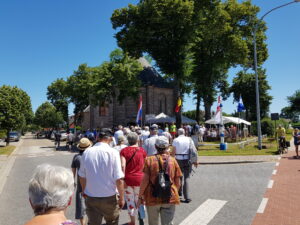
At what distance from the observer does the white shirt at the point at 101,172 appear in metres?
3.59

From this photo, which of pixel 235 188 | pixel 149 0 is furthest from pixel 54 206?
pixel 149 0

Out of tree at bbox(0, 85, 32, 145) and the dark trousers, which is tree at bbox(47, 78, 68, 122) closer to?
tree at bbox(0, 85, 32, 145)

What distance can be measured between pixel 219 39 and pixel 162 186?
1238 inches

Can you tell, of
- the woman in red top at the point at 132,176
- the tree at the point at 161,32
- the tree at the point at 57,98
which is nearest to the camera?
the woman in red top at the point at 132,176

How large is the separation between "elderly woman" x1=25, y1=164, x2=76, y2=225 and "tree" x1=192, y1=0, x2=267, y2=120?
93.4ft

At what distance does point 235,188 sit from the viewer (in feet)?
25.3

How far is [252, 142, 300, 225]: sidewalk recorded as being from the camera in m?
5.05

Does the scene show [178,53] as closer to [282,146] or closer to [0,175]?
[282,146]

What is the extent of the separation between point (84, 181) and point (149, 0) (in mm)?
25898

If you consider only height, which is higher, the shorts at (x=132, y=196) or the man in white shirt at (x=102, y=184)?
the man in white shirt at (x=102, y=184)

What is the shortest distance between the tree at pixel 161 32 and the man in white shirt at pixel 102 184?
24.0 m

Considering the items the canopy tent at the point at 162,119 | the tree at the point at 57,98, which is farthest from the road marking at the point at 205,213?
the tree at the point at 57,98

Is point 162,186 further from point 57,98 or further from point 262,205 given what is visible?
point 57,98

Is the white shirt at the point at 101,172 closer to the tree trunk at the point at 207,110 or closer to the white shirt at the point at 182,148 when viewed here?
the white shirt at the point at 182,148
